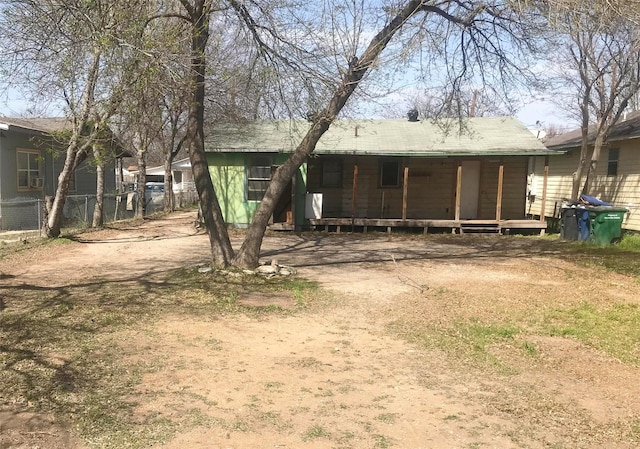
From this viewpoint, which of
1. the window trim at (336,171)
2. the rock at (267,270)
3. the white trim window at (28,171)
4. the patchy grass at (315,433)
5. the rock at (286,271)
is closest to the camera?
the patchy grass at (315,433)

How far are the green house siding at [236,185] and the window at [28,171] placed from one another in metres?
6.18

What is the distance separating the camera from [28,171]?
17328mm

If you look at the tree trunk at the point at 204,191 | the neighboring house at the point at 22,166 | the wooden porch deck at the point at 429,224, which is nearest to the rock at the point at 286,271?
the tree trunk at the point at 204,191

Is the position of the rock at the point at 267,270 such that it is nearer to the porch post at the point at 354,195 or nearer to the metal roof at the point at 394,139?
the metal roof at the point at 394,139

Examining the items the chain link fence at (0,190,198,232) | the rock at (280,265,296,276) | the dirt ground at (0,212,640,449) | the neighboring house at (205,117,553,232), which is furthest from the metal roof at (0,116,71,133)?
the rock at (280,265,296,276)

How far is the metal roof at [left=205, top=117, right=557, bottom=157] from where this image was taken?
51.9 feet

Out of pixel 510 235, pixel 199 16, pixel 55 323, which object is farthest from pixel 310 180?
pixel 55 323

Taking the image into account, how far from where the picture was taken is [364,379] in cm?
457

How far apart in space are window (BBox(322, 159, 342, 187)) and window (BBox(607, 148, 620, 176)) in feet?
29.1

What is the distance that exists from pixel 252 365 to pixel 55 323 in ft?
8.34

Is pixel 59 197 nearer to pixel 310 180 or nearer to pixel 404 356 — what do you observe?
pixel 310 180

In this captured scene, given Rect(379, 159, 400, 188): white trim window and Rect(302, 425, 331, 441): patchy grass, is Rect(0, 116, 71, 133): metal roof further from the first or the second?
Rect(302, 425, 331, 441): patchy grass

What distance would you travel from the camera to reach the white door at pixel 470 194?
1789cm

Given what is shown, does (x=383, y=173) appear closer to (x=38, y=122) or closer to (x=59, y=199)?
(x=59, y=199)
